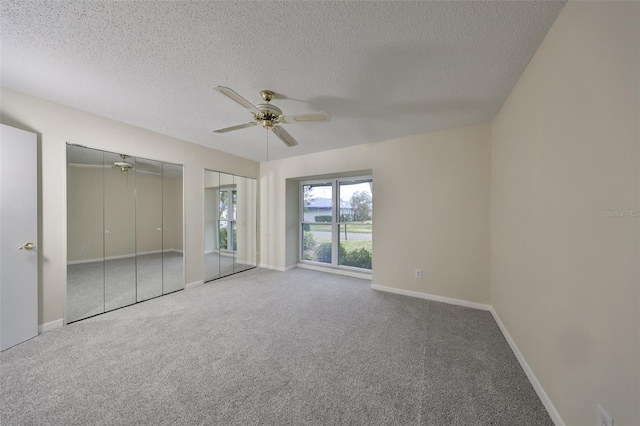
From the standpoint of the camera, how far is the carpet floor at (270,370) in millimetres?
1370

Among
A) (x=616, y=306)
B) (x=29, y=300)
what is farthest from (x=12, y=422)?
(x=616, y=306)

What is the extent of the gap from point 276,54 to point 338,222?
3.37m

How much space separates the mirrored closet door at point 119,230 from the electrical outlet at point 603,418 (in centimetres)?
433

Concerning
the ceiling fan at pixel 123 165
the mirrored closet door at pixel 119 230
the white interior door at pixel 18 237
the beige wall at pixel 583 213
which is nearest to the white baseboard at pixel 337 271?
the mirrored closet door at pixel 119 230

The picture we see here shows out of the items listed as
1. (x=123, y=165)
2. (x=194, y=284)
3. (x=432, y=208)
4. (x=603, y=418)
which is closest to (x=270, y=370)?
(x=603, y=418)

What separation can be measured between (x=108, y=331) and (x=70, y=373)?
0.68 m

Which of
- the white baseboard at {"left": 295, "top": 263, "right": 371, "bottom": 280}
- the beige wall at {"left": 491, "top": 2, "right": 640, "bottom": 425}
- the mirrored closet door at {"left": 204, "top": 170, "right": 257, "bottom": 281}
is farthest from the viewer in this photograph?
the white baseboard at {"left": 295, "top": 263, "right": 371, "bottom": 280}

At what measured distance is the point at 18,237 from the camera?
206 cm

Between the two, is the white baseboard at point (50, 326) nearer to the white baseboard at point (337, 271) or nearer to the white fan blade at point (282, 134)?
the white fan blade at point (282, 134)

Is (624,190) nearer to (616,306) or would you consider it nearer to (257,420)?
(616,306)

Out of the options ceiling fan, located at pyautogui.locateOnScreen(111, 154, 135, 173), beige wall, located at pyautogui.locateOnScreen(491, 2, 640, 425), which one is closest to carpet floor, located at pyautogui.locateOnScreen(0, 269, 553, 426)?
beige wall, located at pyautogui.locateOnScreen(491, 2, 640, 425)

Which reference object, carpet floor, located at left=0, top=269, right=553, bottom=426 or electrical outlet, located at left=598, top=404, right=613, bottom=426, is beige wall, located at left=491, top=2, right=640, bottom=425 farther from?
carpet floor, located at left=0, top=269, right=553, bottom=426

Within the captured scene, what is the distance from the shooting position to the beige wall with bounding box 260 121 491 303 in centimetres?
287

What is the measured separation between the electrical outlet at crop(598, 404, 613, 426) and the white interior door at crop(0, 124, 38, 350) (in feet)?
13.8
